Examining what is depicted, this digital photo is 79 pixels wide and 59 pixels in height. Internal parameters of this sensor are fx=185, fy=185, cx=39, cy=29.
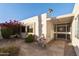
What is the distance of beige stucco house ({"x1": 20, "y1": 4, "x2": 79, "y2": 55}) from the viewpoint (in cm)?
496

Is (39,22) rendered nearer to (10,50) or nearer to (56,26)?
(56,26)

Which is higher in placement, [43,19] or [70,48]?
[43,19]

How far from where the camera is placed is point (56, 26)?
5.06 m

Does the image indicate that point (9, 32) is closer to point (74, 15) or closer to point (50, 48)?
point (50, 48)

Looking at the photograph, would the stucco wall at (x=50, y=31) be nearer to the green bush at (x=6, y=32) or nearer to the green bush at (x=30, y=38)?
the green bush at (x=30, y=38)

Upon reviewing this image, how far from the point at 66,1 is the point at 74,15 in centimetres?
43

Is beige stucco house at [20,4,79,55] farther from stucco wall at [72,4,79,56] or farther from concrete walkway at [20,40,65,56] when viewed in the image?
concrete walkway at [20,40,65,56]

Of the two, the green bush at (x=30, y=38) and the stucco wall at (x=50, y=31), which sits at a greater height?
the stucco wall at (x=50, y=31)

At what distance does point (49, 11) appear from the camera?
495cm

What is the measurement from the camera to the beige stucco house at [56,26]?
16.3ft

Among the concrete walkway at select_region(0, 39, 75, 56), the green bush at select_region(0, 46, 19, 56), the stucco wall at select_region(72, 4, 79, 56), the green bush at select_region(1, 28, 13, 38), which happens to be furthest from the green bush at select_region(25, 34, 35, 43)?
the stucco wall at select_region(72, 4, 79, 56)

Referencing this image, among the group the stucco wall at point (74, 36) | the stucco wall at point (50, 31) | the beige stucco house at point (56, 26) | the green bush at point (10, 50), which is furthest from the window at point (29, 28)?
the stucco wall at point (74, 36)

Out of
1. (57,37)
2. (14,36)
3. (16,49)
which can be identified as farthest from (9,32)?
(57,37)

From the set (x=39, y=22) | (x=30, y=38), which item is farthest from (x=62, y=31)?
(x=30, y=38)
